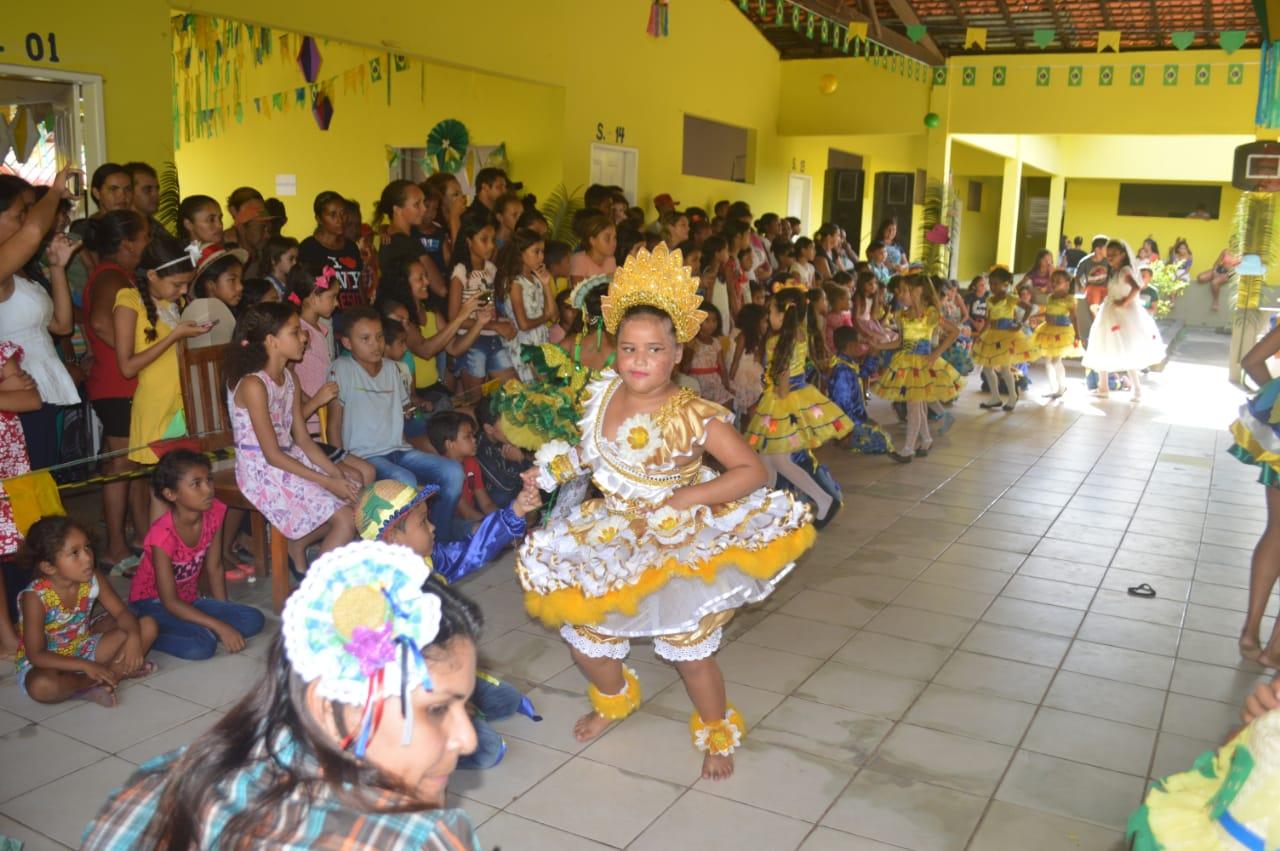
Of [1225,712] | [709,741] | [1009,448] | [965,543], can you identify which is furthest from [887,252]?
[709,741]

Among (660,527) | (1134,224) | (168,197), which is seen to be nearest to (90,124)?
(168,197)

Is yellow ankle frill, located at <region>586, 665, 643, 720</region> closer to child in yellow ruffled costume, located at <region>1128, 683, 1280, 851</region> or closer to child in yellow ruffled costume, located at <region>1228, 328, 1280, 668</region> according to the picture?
child in yellow ruffled costume, located at <region>1128, 683, 1280, 851</region>

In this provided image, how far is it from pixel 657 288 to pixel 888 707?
1816 millimetres

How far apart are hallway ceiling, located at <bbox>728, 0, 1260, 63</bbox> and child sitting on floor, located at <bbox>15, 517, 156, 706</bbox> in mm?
10179

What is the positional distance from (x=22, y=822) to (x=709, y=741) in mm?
2096

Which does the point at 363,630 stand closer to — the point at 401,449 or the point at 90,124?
the point at 401,449

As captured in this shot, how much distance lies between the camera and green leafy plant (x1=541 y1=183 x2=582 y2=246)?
10.3m

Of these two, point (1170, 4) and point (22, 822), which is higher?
point (1170, 4)

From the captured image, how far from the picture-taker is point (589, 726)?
12.8 ft

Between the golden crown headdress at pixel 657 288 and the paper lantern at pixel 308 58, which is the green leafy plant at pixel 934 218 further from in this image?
the golden crown headdress at pixel 657 288

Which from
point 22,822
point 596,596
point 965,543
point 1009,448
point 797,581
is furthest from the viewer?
point 1009,448

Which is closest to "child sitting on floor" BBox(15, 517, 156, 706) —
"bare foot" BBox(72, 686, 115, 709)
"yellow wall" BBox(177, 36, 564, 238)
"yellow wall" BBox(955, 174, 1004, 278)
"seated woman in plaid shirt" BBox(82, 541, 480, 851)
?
"bare foot" BBox(72, 686, 115, 709)

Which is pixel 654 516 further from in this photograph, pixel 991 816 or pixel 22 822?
pixel 22 822

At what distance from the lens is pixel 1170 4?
12875mm
